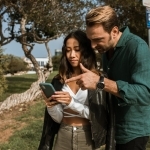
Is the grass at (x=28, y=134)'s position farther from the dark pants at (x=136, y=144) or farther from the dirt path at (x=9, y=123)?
the dark pants at (x=136, y=144)

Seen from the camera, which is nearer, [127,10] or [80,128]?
[80,128]

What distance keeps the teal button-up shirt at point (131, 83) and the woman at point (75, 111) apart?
147 millimetres

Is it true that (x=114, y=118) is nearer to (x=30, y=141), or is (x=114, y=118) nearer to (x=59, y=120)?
(x=59, y=120)

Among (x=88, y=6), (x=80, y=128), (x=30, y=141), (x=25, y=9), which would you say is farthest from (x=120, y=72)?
(x=88, y=6)

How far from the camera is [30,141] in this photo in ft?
20.0

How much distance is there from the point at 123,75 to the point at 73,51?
0.53 metres

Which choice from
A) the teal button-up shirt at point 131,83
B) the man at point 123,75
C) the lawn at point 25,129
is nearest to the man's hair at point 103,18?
the man at point 123,75

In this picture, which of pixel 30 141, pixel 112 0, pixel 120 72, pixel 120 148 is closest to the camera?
pixel 120 72

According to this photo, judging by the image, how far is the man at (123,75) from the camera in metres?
2.02

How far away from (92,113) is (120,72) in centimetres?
40

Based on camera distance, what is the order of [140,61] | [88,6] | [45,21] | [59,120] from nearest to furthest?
[140,61] → [59,120] → [45,21] → [88,6]

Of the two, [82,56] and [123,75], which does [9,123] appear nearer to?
[82,56]

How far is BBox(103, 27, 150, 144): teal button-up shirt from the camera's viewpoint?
2.02 meters

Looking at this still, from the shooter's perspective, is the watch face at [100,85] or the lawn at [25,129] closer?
the watch face at [100,85]
